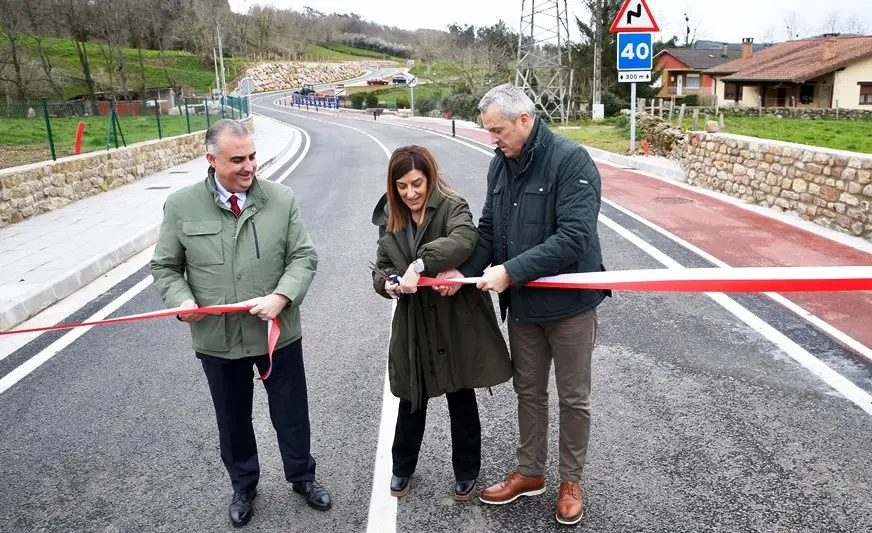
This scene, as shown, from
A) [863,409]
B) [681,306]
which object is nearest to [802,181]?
[681,306]

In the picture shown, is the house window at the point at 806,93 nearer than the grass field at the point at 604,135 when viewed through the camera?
No

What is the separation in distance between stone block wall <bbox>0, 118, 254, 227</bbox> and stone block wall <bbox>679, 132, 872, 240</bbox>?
1211 cm

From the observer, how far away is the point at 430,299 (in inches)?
127

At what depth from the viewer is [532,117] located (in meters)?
3.05

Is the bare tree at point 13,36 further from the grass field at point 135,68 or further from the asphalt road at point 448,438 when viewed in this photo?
the asphalt road at point 448,438

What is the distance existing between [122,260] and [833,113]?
4404 cm

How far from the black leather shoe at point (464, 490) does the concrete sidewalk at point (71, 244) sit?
5.00m

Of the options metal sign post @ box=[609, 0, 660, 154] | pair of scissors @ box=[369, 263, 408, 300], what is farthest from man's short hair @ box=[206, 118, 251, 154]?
metal sign post @ box=[609, 0, 660, 154]

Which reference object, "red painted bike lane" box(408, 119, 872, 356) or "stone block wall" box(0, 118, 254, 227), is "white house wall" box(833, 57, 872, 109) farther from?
"stone block wall" box(0, 118, 254, 227)

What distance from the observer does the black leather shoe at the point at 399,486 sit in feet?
11.6

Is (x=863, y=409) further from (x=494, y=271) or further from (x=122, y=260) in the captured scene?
(x=122, y=260)

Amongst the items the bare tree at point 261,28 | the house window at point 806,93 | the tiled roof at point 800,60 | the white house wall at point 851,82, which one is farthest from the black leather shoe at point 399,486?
the bare tree at point 261,28

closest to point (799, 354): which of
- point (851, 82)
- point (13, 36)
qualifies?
point (13, 36)

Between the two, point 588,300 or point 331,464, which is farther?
point 331,464
